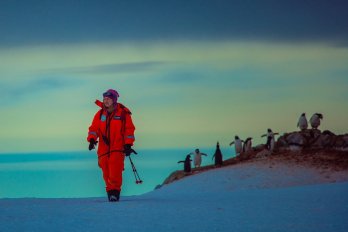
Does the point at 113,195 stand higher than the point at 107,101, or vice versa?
the point at 107,101

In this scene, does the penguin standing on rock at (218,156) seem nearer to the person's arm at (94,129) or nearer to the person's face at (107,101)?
the person's arm at (94,129)

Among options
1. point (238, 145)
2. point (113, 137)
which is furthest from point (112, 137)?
point (238, 145)

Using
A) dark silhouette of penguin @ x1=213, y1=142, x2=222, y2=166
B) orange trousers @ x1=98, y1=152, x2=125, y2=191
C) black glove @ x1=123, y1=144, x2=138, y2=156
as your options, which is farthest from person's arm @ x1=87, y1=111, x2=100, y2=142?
dark silhouette of penguin @ x1=213, y1=142, x2=222, y2=166

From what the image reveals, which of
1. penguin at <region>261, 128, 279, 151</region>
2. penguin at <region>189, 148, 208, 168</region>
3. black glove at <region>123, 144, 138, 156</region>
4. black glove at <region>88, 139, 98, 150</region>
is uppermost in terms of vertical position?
penguin at <region>261, 128, 279, 151</region>

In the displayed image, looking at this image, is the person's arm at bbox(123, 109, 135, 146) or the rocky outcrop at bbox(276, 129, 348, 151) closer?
the person's arm at bbox(123, 109, 135, 146)

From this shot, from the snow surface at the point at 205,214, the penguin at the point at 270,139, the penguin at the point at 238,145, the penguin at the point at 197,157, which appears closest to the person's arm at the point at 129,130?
the snow surface at the point at 205,214

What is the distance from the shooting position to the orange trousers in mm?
13829

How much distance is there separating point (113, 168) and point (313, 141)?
19419mm

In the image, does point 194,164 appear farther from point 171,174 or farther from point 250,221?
point 250,221

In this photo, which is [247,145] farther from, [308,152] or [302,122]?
[308,152]

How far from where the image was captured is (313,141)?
3128 cm

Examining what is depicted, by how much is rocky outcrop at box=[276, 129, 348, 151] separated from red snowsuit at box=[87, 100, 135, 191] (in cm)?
1799

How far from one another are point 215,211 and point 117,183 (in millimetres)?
2951

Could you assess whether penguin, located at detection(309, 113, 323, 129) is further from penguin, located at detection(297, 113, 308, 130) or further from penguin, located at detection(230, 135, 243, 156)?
penguin, located at detection(230, 135, 243, 156)
